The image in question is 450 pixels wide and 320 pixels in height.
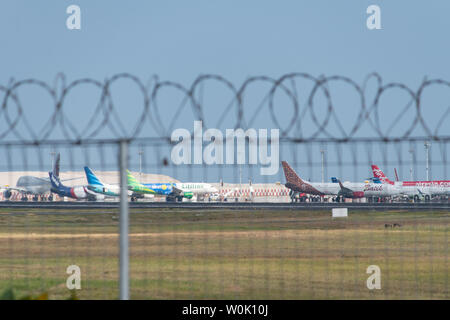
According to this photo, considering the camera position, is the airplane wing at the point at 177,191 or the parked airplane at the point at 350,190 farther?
the airplane wing at the point at 177,191

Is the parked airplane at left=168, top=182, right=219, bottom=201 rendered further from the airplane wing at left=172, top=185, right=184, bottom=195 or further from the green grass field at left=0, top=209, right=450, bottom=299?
the green grass field at left=0, top=209, right=450, bottom=299

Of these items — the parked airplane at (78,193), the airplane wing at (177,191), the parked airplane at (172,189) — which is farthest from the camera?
the airplane wing at (177,191)

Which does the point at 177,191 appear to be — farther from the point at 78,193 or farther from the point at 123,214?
the point at 123,214

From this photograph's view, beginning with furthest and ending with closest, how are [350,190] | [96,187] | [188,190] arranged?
[188,190] < [350,190] < [96,187]

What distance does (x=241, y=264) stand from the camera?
21938mm

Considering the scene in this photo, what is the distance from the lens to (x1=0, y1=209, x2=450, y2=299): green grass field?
16328 millimetres

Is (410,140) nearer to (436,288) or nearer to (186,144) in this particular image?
(186,144)

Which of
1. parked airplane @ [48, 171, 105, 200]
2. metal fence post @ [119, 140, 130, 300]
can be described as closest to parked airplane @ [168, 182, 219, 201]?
parked airplane @ [48, 171, 105, 200]

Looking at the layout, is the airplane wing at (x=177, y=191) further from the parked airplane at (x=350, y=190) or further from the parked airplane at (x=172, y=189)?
the parked airplane at (x=350, y=190)

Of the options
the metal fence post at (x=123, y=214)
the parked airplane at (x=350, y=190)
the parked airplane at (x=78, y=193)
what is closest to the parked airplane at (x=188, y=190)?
the parked airplane at (x=78, y=193)

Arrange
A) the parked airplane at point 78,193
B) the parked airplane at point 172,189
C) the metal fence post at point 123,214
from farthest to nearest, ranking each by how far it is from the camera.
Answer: the parked airplane at point 78,193 < the parked airplane at point 172,189 < the metal fence post at point 123,214

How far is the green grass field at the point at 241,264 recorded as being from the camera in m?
16.3

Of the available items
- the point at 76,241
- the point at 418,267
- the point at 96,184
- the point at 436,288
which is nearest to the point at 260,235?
the point at 76,241

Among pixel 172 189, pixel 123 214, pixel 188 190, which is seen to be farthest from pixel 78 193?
pixel 123 214
